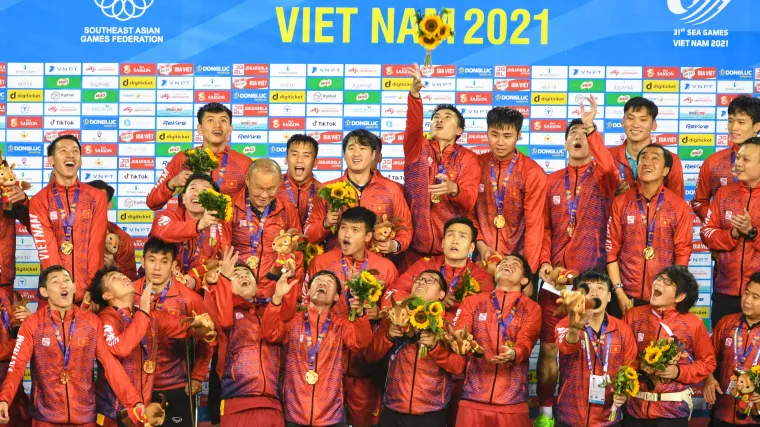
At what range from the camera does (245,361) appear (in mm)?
8539

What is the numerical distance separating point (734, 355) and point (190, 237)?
412 cm

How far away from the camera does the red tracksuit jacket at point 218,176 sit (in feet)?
30.7

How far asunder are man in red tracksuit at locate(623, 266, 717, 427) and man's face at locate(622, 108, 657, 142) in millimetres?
1374

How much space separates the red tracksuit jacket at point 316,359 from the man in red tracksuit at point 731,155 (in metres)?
3.06

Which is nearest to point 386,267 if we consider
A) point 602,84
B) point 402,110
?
point 402,110

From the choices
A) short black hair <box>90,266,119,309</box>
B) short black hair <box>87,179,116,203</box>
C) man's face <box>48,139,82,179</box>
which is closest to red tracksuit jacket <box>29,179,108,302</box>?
man's face <box>48,139,82,179</box>

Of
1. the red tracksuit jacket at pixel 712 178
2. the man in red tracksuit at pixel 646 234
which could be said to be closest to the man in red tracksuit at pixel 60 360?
the man in red tracksuit at pixel 646 234

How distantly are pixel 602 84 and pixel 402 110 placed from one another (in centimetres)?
185

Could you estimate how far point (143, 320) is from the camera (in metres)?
8.26

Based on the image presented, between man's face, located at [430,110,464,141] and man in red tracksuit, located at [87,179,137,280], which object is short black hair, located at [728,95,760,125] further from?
man in red tracksuit, located at [87,179,137,280]

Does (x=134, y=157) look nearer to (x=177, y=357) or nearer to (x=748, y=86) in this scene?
(x=177, y=357)

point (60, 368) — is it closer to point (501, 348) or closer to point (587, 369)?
point (501, 348)

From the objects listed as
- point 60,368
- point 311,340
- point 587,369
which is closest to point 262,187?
point 311,340

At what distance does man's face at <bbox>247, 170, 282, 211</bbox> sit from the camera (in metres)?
8.90
